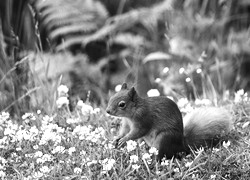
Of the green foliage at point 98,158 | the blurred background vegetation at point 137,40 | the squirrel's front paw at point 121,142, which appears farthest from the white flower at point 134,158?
the blurred background vegetation at point 137,40

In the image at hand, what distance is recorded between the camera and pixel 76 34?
8.09m

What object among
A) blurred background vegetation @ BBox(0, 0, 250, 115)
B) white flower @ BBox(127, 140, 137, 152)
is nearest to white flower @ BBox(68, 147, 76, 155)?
white flower @ BBox(127, 140, 137, 152)

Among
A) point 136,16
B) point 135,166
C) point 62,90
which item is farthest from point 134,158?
point 136,16

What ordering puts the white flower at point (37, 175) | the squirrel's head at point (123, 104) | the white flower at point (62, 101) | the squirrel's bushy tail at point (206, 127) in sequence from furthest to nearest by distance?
the white flower at point (62, 101)
the squirrel's bushy tail at point (206, 127)
the squirrel's head at point (123, 104)
the white flower at point (37, 175)

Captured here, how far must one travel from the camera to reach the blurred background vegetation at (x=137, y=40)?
6594mm

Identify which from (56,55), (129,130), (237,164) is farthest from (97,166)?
(56,55)

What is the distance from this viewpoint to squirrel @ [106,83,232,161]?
130 inches

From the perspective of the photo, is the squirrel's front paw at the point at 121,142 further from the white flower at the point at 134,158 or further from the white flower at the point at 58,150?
the white flower at the point at 58,150

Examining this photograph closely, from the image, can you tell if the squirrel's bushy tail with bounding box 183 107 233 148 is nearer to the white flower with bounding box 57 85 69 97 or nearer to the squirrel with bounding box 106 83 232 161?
the squirrel with bounding box 106 83 232 161

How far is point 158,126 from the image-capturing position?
3338 mm

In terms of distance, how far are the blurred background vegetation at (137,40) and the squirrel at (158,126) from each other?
98.1 inches

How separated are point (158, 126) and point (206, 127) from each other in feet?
1.38

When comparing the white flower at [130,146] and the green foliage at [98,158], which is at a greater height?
the white flower at [130,146]

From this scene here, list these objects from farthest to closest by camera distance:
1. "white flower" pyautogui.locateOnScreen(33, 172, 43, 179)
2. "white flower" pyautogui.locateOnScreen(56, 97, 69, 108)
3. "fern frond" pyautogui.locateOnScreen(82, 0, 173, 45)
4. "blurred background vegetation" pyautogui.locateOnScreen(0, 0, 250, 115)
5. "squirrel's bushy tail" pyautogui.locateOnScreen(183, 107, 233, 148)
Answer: "fern frond" pyautogui.locateOnScreen(82, 0, 173, 45) → "blurred background vegetation" pyautogui.locateOnScreen(0, 0, 250, 115) → "white flower" pyautogui.locateOnScreen(56, 97, 69, 108) → "squirrel's bushy tail" pyautogui.locateOnScreen(183, 107, 233, 148) → "white flower" pyautogui.locateOnScreen(33, 172, 43, 179)
